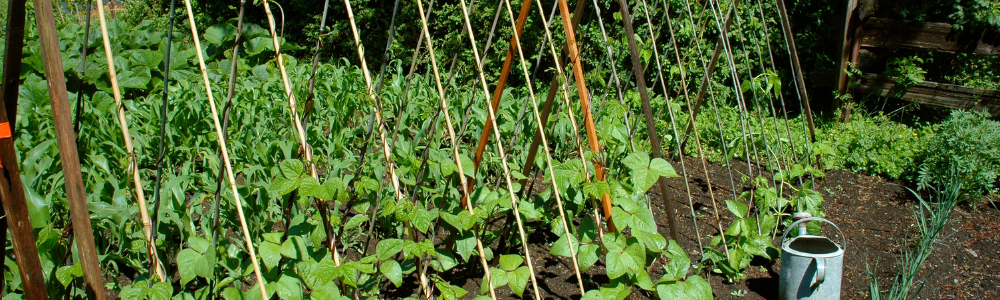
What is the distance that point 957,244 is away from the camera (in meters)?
3.25

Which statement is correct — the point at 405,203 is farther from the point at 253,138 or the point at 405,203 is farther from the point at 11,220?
the point at 253,138

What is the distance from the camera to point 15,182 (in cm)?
148

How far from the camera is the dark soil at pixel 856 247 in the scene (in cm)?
265

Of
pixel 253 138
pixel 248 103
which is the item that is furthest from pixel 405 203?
pixel 248 103

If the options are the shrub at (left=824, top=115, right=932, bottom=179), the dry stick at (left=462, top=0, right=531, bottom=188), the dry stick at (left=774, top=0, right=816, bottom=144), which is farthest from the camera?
the shrub at (left=824, top=115, right=932, bottom=179)

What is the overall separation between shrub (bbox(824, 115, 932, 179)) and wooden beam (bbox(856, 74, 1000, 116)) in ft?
1.18

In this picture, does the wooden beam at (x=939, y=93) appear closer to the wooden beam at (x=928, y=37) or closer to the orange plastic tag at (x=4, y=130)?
the wooden beam at (x=928, y=37)

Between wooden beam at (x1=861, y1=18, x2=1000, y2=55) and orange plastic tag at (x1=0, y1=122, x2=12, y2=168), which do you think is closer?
orange plastic tag at (x1=0, y1=122, x2=12, y2=168)

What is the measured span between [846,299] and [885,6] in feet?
12.1

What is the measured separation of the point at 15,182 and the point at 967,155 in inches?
181

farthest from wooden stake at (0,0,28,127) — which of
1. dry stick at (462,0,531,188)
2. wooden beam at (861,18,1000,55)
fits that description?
wooden beam at (861,18,1000,55)

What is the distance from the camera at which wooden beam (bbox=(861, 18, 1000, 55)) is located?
16.2 ft

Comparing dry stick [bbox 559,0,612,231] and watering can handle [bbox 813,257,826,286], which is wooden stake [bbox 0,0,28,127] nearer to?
dry stick [bbox 559,0,612,231]

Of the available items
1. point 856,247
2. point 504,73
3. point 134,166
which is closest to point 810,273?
point 856,247
